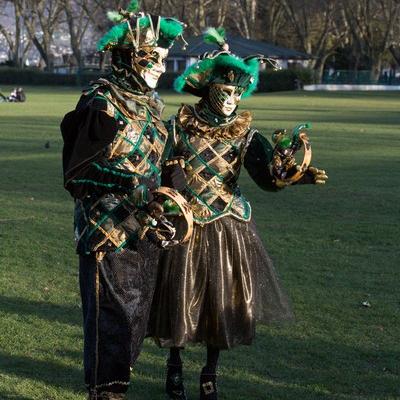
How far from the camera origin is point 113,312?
189 inches

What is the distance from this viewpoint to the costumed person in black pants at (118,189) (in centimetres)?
467

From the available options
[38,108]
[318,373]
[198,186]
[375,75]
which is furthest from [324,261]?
[375,75]

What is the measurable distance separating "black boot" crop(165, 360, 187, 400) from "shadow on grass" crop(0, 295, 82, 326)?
65.0 inches

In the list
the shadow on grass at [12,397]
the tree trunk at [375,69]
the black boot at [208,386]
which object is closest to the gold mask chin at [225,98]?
the black boot at [208,386]

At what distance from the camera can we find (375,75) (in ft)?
242

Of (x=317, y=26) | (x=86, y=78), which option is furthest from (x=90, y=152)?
(x=317, y=26)

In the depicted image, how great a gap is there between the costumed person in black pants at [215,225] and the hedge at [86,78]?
53.5m

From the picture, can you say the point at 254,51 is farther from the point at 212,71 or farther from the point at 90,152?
the point at 90,152

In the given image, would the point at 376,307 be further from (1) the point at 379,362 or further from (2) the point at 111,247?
(2) the point at 111,247

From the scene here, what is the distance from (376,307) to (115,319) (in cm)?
354

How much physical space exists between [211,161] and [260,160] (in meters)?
0.28

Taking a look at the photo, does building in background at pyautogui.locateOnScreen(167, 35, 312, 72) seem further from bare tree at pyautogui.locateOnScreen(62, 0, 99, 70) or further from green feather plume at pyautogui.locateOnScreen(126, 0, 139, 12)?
green feather plume at pyautogui.locateOnScreen(126, 0, 139, 12)

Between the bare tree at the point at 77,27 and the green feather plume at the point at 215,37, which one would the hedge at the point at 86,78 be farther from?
the green feather plume at the point at 215,37

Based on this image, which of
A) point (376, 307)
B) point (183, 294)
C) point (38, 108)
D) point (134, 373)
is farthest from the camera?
point (38, 108)
